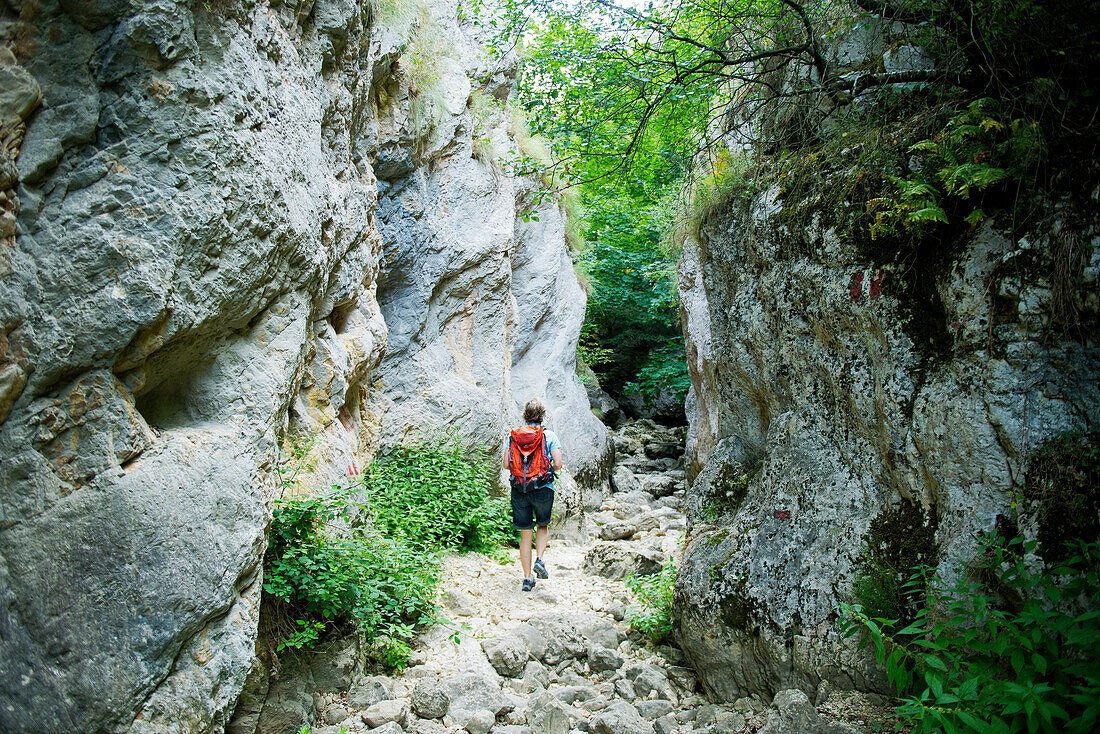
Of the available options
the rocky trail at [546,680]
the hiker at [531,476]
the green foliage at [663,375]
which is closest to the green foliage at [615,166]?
the green foliage at [663,375]

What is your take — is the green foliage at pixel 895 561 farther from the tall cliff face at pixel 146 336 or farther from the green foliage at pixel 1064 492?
the tall cliff face at pixel 146 336

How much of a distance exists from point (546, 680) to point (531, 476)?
2.24 metres

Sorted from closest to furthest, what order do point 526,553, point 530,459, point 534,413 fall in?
point 526,553 → point 530,459 → point 534,413

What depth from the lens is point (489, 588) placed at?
6004 millimetres

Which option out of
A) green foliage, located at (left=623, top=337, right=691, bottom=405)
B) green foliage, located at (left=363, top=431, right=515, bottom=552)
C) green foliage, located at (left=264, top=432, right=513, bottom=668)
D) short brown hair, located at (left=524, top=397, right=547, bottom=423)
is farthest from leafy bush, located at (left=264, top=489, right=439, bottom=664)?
green foliage, located at (left=623, top=337, right=691, bottom=405)

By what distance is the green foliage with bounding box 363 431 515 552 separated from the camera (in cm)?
613

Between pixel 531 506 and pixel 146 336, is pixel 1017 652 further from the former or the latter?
pixel 531 506

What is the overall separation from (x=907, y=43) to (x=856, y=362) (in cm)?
196

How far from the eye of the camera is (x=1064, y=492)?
99.0 inches

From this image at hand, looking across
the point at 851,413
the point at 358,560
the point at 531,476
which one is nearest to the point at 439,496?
the point at 531,476

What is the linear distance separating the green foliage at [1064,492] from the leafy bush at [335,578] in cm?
373

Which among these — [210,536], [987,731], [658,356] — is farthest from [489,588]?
[658,356]

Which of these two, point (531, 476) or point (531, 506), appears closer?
point (531, 476)

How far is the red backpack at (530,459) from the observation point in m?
6.30
